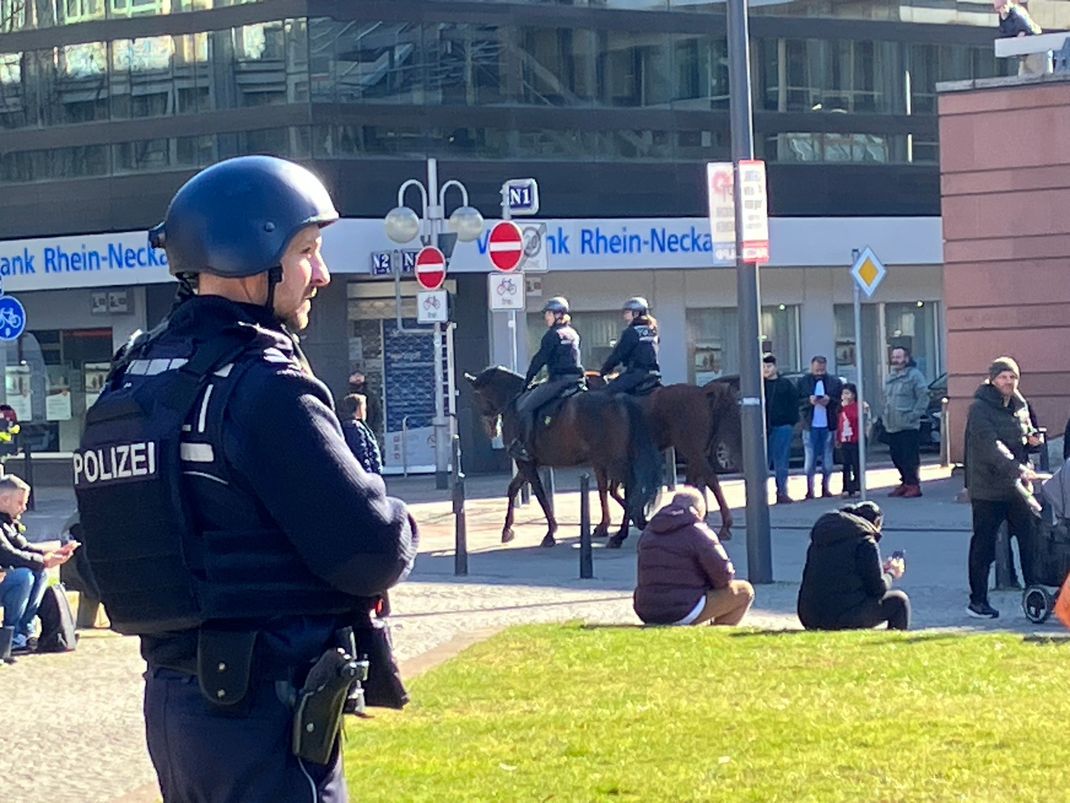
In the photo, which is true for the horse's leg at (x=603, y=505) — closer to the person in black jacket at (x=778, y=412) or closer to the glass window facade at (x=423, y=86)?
the person in black jacket at (x=778, y=412)

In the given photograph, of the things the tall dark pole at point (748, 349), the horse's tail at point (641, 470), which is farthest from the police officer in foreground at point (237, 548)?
the horse's tail at point (641, 470)

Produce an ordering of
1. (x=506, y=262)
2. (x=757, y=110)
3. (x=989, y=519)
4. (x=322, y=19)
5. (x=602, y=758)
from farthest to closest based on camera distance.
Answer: (x=757, y=110)
(x=322, y=19)
(x=506, y=262)
(x=989, y=519)
(x=602, y=758)

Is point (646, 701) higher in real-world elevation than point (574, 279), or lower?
lower

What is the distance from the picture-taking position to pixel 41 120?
38906 mm

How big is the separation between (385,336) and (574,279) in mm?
4227

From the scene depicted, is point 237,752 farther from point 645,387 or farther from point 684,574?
point 645,387

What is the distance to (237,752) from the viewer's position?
373 centimetres

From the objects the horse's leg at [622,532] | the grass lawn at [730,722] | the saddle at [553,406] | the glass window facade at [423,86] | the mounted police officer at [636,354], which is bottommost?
the horse's leg at [622,532]

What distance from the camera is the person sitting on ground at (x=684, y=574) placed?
12.8 metres

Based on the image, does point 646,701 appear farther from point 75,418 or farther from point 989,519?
point 75,418

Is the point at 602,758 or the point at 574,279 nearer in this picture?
the point at 602,758

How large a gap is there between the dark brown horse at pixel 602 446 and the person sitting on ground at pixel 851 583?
8.08m

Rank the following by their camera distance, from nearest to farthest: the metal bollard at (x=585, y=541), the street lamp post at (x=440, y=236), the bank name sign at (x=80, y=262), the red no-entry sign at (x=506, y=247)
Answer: the metal bollard at (x=585, y=541), the red no-entry sign at (x=506, y=247), the street lamp post at (x=440, y=236), the bank name sign at (x=80, y=262)

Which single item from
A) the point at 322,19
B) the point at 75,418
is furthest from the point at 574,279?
the point at 75,418
